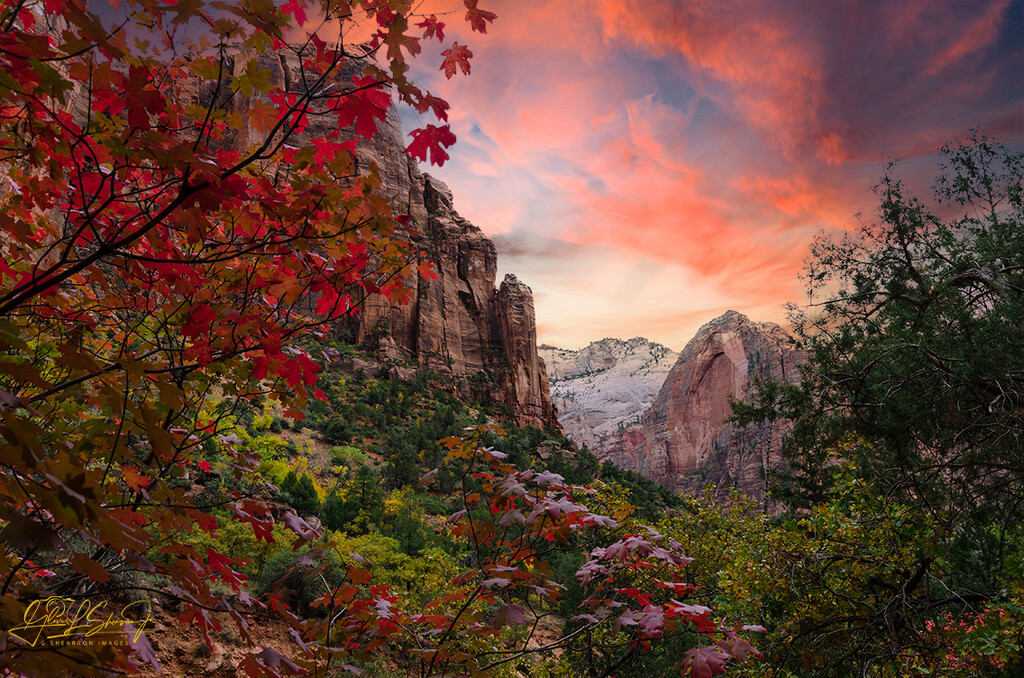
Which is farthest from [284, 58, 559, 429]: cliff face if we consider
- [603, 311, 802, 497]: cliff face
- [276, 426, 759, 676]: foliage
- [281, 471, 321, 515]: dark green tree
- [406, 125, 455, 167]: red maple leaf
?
[406, 125, 455, 167]: red maple leaf

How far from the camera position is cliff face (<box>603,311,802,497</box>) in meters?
63.2

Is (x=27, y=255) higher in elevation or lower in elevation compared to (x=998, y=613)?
higher

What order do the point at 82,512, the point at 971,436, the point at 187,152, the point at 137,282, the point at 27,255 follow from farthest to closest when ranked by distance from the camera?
the point at 971,436, the point at 137,282, the point at 27,255, the point at 187,152, the point at 82,512

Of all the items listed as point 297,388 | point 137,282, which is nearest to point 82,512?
point 297,388

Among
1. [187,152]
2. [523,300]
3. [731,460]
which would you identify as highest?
[523,300]

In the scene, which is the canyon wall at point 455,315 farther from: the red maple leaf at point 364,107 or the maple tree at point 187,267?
the red maple leaf at point 364,107

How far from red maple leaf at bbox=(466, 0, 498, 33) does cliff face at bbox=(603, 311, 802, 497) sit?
2534 inches

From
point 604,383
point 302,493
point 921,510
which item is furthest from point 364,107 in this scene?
point 604,383

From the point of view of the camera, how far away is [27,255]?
6.63 ft

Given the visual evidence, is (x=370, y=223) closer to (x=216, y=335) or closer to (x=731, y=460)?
(x=216, y=335)

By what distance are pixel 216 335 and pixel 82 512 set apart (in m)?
1.16

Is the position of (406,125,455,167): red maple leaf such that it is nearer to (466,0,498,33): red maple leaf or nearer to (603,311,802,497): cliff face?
(466,0,498,33): red maple leaf

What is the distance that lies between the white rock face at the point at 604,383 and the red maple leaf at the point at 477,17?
102 m
